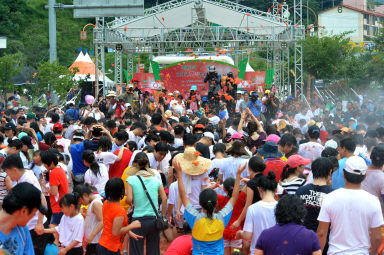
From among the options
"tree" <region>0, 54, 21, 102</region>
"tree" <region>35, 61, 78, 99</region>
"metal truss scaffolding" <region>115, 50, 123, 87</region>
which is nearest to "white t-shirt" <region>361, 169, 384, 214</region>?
"tree" <region>35, 61, 78, 99</region>

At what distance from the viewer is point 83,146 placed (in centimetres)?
862

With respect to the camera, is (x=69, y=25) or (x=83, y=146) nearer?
(x=83, y=146)

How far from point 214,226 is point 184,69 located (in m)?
18.9

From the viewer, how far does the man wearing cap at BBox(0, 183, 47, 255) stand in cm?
386

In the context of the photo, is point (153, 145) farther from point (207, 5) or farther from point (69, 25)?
point (69, 25)

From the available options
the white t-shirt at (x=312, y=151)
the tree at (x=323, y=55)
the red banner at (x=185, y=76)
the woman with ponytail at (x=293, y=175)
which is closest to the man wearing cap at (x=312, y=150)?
the white t-shirt at (x=312, y=151)

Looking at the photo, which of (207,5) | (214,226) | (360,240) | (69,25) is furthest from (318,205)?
(69,25)

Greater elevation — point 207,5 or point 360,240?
point 207,5

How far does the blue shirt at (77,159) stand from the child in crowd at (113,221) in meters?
2.58

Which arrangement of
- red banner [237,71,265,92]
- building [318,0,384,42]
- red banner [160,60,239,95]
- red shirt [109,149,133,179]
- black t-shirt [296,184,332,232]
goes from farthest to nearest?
building [318,0,384,42] → red banner [237,71,265,92] → red banner [160,60,239,95] → red shirt [109,149,133,179] → black t-shirt [296,184,332,232]

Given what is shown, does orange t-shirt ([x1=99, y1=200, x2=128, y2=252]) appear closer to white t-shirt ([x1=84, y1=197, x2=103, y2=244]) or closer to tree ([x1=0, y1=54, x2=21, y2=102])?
white t-shirt ([x1=84, y1=197, x2=103, y2=244])

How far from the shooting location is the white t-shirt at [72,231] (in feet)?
20.5

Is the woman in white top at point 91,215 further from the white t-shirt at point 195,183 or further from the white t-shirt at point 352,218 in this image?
the white t-shirt at point 352,218

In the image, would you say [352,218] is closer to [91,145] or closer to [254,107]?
[91,145]
